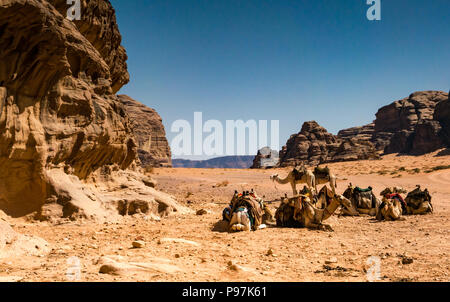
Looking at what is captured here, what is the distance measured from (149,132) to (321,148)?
51259 millimetres

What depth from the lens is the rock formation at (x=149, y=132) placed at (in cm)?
9156

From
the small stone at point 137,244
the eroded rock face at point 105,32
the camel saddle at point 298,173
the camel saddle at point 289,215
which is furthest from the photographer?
the camel saddle at point 298,173

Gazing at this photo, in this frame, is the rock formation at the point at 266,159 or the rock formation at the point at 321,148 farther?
the rock formation at the point at 266,159

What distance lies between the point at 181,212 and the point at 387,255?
Answer: 8388 mm

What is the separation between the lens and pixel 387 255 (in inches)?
234

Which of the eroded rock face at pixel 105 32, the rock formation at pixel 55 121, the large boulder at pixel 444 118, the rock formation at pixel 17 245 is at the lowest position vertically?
the rock formation at pixel 17 245

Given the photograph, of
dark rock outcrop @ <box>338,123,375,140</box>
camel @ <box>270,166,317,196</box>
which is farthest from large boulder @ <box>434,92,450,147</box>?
camel @ <box>270,166,317,196</box>

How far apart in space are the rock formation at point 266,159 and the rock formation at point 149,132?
1087 inches

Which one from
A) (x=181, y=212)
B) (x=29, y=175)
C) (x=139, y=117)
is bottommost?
(x=181, y=212)

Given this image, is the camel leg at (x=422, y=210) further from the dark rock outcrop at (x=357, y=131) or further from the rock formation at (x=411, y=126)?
the dark rock outcrop at (x=357, y=131)

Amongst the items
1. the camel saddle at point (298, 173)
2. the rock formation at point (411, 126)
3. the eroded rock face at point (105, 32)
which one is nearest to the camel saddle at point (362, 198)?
the camel saddle at point (298, 173)

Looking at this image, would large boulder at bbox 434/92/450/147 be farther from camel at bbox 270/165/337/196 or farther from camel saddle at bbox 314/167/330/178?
camel at bbox 270/165/337/196
